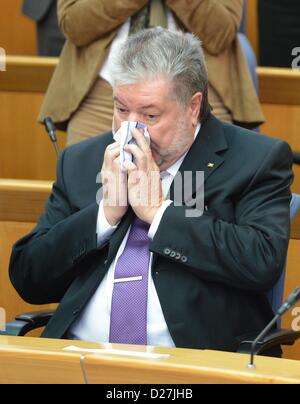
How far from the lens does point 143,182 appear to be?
254 centimetres

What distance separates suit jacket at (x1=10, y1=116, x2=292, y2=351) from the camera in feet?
8.16

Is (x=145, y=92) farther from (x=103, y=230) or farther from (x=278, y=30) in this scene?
(x=278, y=30)

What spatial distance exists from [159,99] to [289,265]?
3.17 ft

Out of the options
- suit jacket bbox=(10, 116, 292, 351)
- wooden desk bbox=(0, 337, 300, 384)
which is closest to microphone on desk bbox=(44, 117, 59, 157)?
suit jacket bbox=(10, 116, 292, 351)

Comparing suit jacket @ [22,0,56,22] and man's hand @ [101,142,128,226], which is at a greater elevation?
man's hand @ [101,142,128,226]

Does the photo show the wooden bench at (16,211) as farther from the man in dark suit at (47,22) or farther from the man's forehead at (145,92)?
the man in dark suit at (47,22)

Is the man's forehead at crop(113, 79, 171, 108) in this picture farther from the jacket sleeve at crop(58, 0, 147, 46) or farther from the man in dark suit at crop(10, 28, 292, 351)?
the jacket sleeve at crop(58, 0, 147, 46)

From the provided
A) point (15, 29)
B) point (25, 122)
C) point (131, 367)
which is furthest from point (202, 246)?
point (15, 29)

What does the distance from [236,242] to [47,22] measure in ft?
8.90

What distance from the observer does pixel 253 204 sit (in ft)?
8.45

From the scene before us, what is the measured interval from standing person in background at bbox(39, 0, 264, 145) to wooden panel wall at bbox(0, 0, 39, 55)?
8.26 feet

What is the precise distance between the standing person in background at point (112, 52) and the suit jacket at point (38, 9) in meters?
1.24
